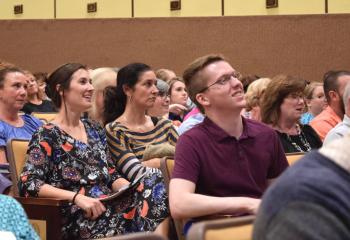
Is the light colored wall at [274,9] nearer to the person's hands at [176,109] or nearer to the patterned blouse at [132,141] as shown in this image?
the person's hands at [176,109]

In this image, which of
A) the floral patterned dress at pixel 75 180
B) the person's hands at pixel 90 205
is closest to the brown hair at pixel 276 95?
the floral patterned dress at pixel 75 180

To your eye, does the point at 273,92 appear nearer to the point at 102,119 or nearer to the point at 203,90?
the point at 102,119

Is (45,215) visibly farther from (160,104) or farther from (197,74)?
(160,104)

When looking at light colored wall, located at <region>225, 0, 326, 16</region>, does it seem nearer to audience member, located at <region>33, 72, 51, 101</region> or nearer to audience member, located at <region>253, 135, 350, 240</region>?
audience member, located at <region>33, 72, 51, 101</region>

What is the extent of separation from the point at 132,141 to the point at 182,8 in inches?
225

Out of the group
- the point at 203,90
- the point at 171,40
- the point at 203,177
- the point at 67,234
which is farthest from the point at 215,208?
the point at 171,40

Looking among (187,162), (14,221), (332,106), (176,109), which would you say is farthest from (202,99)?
(176,109)

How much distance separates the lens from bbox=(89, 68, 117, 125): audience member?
4109mm

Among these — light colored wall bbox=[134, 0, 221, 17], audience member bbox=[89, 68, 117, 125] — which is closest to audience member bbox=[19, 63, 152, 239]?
audience member bbox=[89, 68, 117, 125]

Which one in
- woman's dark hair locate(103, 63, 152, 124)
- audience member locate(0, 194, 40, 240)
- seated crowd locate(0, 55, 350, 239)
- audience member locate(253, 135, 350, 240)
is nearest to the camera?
audience member locate(253, 135, 350, 240)

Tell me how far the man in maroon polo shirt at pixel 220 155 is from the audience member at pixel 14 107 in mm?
1642

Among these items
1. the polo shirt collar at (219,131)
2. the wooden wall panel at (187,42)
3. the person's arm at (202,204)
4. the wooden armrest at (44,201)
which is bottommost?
the wooden armrest at (44,201)

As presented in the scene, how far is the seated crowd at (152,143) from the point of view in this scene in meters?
2.47

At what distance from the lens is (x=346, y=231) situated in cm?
74
